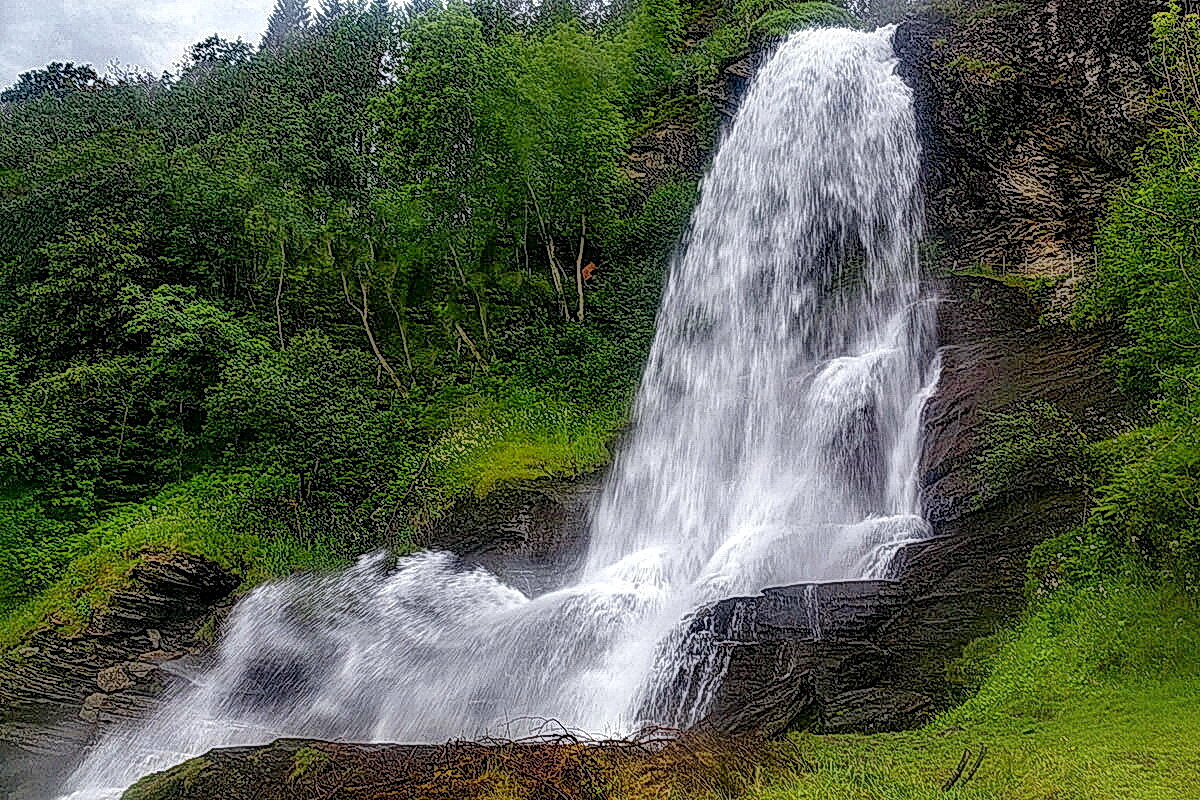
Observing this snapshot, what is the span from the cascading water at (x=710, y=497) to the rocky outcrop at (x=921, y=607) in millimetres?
391

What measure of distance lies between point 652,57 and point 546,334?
9591 millimetres

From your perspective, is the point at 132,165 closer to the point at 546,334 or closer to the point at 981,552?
the point at 546,334

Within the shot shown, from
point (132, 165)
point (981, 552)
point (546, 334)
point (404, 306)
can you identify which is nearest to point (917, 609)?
point (981, 552)

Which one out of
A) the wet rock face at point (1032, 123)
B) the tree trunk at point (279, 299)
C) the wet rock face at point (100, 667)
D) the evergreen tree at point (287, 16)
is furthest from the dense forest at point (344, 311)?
the evergreen tree at point (287, 16)

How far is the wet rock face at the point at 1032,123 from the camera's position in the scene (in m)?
12.2

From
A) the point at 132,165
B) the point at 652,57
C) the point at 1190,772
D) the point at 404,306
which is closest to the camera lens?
the point at 1190,772

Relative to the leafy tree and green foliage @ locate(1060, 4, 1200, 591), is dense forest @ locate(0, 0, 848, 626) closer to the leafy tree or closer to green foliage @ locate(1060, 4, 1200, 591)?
green foliage @ locate(1060, 4, 1200, 591)

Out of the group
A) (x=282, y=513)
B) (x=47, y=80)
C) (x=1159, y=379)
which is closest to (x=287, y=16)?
(x=47, y=80)

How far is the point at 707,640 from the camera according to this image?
6871 millimetres

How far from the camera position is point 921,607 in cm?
711

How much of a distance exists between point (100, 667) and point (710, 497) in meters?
8.12

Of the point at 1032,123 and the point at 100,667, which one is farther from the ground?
the point at 1032,123

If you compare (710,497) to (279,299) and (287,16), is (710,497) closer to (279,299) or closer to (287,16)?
(279,299)

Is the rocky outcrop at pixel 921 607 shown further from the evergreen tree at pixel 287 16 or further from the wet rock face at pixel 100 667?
the evergreen tree at pixel 287 16
